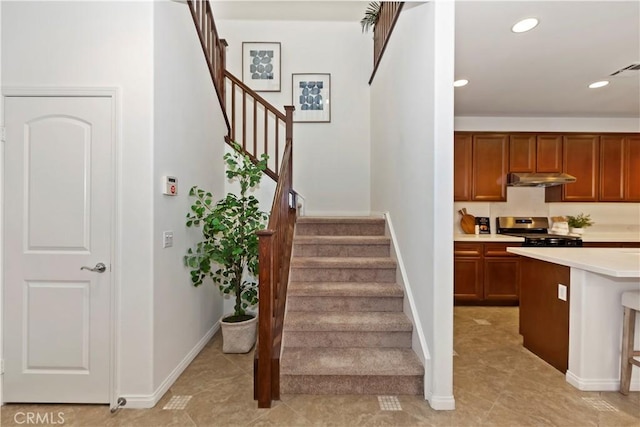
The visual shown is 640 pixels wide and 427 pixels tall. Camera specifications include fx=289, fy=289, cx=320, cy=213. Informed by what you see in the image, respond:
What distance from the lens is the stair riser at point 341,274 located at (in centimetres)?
280

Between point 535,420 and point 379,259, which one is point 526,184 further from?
point 535,420

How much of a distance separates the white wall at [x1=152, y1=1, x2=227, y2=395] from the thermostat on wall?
40 millimetres

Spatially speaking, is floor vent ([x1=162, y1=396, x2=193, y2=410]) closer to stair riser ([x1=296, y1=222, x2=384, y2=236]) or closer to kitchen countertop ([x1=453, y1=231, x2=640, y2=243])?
stair riser ([x1=296, y1=222, x2=384, y2=236])

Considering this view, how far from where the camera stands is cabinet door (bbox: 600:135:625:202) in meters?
4.27

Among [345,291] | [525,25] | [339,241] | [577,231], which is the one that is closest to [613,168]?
[577,231]

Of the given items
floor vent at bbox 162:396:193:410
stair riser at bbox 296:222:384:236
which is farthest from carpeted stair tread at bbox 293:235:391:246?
floor vent at bbox 162:396:193:410

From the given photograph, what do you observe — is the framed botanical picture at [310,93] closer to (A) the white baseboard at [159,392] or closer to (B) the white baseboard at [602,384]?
(A) the white baseboard at [159,392]

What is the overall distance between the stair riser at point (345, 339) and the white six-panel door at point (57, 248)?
1.31 metres

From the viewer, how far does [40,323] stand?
1.96 metres

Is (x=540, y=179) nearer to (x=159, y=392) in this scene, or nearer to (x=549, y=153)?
(x=549, y=153)

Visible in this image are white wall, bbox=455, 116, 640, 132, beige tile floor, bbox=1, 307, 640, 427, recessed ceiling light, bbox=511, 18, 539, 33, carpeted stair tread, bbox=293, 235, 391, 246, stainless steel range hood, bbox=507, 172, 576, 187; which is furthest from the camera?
white wall, bbox=455, 116, 640, 132

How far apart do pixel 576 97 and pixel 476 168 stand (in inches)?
55.1

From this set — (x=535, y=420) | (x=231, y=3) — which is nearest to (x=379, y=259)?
(x=535, y=420)

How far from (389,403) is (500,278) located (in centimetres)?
288
